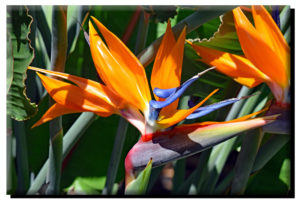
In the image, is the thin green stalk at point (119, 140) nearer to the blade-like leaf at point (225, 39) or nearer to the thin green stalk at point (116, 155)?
the thin green stalk at point (116, 155)

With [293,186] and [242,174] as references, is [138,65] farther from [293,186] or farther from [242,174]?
[293,186]

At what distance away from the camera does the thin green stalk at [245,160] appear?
0.92m

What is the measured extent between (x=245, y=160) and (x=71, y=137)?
0.44 m

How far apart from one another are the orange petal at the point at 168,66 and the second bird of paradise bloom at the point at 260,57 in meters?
0.10

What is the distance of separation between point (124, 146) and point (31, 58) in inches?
13.4

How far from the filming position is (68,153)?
3.61 feet

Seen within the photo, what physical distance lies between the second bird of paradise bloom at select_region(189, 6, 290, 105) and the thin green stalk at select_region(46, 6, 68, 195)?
14.3 inches

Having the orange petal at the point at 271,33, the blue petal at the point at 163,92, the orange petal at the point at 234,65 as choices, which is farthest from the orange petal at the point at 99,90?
the orange petal at the point at 271,33

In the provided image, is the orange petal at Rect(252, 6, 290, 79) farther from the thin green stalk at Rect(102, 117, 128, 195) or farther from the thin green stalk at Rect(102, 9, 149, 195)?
the thin green stalk at Rect(102, 117, 128, 195)

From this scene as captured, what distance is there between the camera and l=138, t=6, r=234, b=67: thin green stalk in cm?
94

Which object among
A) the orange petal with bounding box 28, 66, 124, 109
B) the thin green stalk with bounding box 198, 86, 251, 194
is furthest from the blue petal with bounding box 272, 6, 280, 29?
the orange petal with bounding box 28, 66, 124, 109

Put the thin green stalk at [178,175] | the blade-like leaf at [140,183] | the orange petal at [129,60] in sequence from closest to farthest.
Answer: the blade-like leaf at [140,183] → the orange petal at [129,60] → the thin green stalk at [178,175]

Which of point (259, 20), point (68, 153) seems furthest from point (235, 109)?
point (68, 153)

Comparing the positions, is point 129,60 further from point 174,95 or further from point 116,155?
point 116,155
